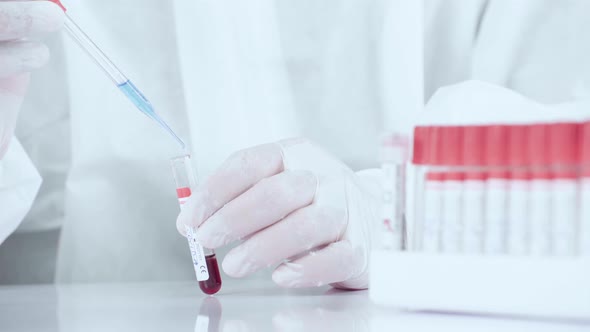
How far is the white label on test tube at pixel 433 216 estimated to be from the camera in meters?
0.91

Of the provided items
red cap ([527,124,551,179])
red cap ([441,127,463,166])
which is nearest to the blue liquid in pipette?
red cap ([441,127,463,166])

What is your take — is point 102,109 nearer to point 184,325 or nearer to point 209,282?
point 209,282

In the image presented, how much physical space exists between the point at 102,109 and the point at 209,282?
0.72 meters

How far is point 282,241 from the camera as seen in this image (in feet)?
4.20

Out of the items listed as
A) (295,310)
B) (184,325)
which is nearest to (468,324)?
(295,310)

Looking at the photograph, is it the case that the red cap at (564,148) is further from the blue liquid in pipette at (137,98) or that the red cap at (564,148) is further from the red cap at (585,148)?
the blue liquid in pipette at (137,98)

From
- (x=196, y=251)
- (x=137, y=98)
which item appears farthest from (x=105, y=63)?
(x=196, y=251)

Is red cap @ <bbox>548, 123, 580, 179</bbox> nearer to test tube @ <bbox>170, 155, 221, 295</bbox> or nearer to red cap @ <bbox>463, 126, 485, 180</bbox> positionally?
red cap @ <bbox>463, 126, 485, 180</bbox>

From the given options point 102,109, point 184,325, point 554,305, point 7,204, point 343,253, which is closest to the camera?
point 554,305

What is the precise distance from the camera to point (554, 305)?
829 mm

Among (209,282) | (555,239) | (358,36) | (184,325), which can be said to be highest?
(358,36)

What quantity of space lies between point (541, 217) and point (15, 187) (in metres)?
1.34

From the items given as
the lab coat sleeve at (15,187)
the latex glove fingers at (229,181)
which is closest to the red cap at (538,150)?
the latex glove fingers at (229,181)

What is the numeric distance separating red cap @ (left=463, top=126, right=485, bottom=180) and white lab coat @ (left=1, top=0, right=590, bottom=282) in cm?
76
